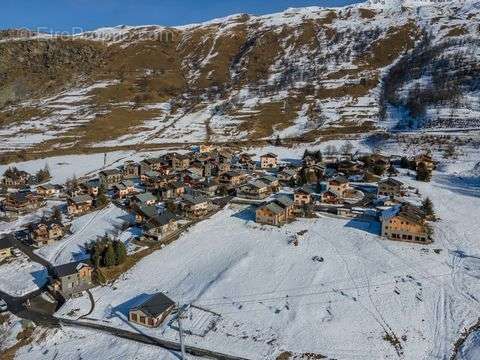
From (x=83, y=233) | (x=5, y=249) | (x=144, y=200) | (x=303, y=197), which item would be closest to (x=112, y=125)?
(x=144, y=200)

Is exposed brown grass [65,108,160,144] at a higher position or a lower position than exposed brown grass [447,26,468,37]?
lower

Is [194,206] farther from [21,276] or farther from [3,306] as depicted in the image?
[3,306]

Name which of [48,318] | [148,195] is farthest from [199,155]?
[48,318]

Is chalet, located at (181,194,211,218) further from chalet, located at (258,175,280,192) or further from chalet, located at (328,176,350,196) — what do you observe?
chalet, located at (328,176,350,196)

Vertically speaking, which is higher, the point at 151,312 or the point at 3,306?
the point at 151,312

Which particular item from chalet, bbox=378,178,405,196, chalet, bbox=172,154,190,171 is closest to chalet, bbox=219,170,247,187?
chalet, bbox=172,154,190,171

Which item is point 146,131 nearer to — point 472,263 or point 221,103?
point 221,103
